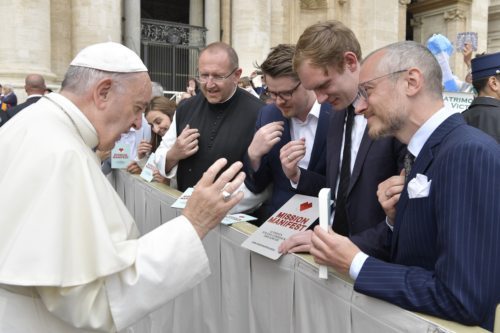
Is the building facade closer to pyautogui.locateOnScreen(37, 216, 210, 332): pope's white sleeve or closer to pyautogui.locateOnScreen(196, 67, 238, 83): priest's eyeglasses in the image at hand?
pyautogui.locateOnScreen(196, 67, 238, 83): priest's eyeglasses

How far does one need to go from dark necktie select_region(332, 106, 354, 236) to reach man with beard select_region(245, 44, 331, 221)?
28 cm

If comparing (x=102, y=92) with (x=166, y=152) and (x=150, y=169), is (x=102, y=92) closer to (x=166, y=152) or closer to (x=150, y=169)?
(x=166, y=152)

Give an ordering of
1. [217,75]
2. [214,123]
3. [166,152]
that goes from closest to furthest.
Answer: [217,75]
[214,123]
[166,152]

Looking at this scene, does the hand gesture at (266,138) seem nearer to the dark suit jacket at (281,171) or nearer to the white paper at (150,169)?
the dark suit jacket at (281,171)

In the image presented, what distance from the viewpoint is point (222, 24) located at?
15.3 meters

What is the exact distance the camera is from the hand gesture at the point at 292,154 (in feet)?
8.54

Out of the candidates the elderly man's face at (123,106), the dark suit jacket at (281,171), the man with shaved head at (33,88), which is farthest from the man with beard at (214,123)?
the man with shaved head at (33,88)

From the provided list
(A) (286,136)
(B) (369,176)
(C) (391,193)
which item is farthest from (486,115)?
(C) (391,193)

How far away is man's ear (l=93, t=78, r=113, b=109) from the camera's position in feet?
6.73

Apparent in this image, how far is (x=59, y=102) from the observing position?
2.02 m

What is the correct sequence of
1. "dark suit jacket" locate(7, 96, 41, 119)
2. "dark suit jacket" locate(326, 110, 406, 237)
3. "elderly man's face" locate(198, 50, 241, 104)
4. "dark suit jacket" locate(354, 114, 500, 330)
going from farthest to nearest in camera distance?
"dark suit jacket" locate(7, 96, 41, 119), "elderly man's face" locate(198, 50, 241, 104), "dark suit jacket" locate(326, 110, 406, 237), "dark suit jacket" locate(354, 114, 500, 330)

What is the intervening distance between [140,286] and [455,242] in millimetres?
1095

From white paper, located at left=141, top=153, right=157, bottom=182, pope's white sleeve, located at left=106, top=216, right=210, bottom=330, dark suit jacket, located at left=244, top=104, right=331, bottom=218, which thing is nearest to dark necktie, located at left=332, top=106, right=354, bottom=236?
dark suit jacket, located at left=244, top=104, right=331, bottom=218

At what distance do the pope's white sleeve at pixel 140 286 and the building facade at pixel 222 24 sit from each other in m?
10.0
